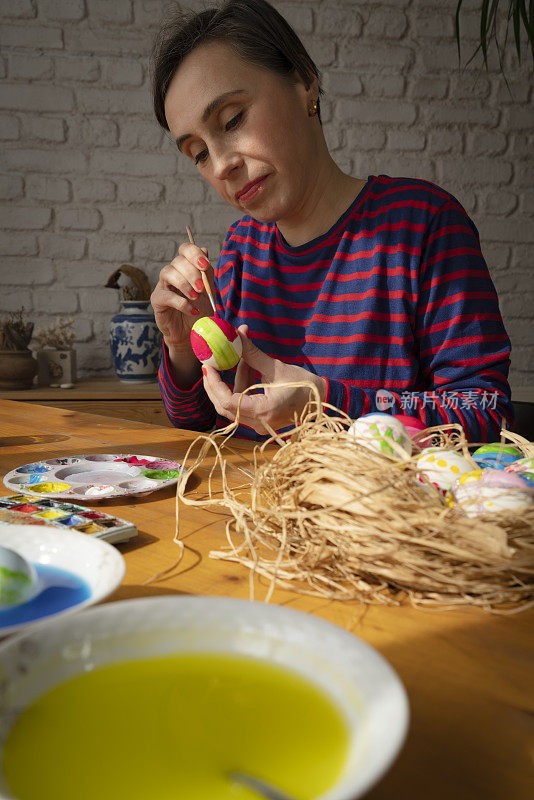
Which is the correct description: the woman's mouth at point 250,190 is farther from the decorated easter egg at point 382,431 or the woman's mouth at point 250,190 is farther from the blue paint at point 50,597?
the blue paint at point 50,597

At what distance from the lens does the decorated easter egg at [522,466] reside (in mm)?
576

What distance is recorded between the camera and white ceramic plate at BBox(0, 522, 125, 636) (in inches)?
Result: 16.1

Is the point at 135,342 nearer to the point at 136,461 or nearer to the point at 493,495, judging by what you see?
the point at 136,461

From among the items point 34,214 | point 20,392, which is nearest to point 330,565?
point 20,392

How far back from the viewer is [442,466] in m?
0.58

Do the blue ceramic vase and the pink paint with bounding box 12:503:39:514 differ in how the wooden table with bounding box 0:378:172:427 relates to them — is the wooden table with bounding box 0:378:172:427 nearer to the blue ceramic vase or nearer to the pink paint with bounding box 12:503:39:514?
the blue ceramic vase

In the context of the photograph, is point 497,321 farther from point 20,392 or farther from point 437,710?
point 20,392

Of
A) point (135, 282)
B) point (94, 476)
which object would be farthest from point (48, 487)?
point (135, 282)

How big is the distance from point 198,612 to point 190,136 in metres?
1.03

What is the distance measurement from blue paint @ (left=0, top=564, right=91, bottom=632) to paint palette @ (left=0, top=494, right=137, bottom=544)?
0.09 metres

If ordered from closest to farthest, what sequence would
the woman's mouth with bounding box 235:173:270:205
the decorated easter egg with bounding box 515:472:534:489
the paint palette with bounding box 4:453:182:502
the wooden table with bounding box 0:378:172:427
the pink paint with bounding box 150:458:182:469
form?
the decorated easter egg with bounding box 515:472:534:489
the paint palette with bounding box 4:453:182:502
the pink paint with bounding box 150:458:182:469
the woman's mouth with bounding box 235:173:270:205
the wooden table with bounding box 0:378:172:427

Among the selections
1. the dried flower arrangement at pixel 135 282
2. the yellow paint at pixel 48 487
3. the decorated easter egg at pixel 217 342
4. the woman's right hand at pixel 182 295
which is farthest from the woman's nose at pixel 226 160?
the dried flower arrangement at pixel 135 282

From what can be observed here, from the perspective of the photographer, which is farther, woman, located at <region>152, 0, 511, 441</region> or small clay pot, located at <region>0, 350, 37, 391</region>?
small clay pot, located at <region>0, 350, 37, 391</region>

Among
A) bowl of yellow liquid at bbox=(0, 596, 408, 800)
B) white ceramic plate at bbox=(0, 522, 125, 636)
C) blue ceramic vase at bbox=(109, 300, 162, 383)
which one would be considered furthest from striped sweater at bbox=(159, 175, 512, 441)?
blue ceramic vase at bbox=(109, 300, 162, 383)
